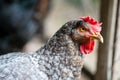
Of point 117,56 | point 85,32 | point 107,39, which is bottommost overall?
point 117,56

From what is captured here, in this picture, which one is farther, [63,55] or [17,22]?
[17,22]

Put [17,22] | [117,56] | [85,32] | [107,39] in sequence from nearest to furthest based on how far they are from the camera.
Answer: [85,32]
[117,56]
[107,39]
[17,22]

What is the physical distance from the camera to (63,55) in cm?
320

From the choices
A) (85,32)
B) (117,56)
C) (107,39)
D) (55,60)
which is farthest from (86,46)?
(107,39)

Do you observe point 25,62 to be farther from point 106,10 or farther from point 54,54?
point 106,10

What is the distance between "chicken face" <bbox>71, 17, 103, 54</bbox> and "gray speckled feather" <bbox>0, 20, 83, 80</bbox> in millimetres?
32

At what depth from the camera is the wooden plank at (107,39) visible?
12.7 ft

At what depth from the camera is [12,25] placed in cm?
595

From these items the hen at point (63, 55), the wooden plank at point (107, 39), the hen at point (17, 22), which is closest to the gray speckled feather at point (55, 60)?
the hen at point (63, 55)

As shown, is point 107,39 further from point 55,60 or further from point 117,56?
point 55,60

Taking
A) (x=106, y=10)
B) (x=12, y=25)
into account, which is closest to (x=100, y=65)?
(x=106, y=10)

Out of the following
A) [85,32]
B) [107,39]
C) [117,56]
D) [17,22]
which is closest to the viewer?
[85,32]

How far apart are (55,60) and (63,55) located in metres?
0.06

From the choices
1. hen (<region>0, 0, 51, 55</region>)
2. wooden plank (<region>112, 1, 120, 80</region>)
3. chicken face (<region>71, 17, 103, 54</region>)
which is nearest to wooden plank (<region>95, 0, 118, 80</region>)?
wooden plank (<region>112, 1, 120, 80</region>)
